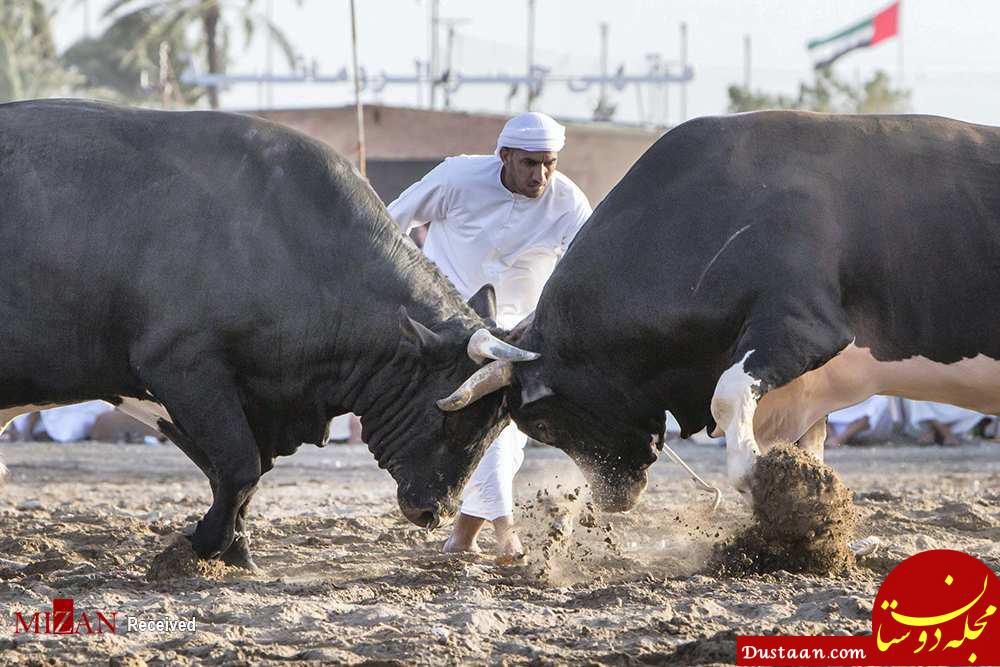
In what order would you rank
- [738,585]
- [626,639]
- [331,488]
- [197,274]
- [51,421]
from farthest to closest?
[51,421] < [331,488] < [197,274] < [738,585] < [626,639]

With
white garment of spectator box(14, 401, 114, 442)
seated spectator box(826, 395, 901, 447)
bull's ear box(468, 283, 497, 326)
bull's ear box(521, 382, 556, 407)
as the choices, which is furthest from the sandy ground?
white garment of spectator box(14, 401, 114, 442)

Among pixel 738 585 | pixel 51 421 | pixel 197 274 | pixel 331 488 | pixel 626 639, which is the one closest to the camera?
pixel 626 639

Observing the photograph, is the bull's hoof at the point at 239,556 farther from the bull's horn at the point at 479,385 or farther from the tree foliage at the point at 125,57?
the tree foliage at the point at 125,57

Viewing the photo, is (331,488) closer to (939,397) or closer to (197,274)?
(197,274)

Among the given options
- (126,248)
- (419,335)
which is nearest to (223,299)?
(126,248)

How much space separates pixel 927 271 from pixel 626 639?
195cm

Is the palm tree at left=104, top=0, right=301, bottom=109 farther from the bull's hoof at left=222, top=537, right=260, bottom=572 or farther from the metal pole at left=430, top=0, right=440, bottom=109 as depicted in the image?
the bull's hoof at left=222, top=537, right=260, bottom=572

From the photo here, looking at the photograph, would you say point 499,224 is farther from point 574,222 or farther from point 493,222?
point 574,222

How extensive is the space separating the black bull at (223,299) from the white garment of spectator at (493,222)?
0.85m

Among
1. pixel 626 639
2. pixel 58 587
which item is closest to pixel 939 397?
pixel 626 639

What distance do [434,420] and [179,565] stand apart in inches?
45.0

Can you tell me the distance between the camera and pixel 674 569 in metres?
6.07

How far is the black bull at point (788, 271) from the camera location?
5.49 m

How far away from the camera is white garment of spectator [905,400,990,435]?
12.5 meters
